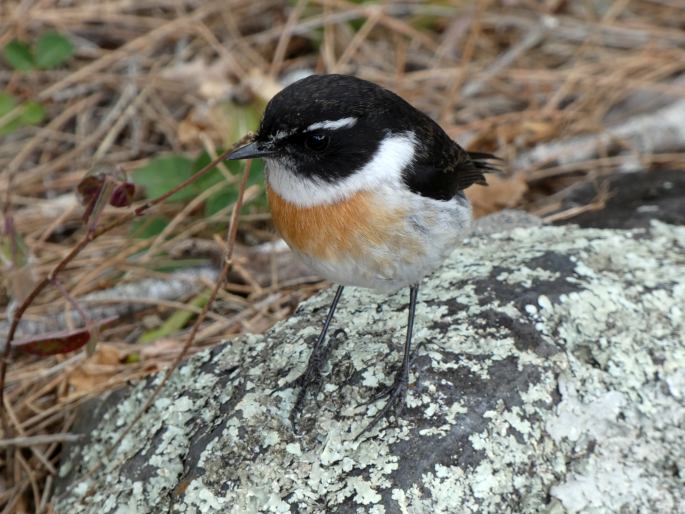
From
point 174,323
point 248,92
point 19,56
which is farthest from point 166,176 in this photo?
point 19,56

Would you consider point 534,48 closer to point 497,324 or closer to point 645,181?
point 645,181

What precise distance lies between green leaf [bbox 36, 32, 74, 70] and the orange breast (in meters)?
2.79

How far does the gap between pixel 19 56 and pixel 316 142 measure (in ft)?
9.65

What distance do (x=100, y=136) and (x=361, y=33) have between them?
1984mm

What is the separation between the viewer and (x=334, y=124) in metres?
2.83

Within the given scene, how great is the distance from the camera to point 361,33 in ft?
19.7

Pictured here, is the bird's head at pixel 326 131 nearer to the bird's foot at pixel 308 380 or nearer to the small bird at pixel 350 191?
the small bird at pixel 350 191

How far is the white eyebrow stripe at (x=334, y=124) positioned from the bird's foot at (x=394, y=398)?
0.87 meters

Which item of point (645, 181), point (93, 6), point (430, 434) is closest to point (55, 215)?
point (93, 6)

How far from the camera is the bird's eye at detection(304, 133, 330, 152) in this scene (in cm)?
282

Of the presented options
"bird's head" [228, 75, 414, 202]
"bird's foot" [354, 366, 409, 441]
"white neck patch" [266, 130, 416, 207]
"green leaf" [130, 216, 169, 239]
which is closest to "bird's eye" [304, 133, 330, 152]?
"bird's head" [228, 75, 414, 202]

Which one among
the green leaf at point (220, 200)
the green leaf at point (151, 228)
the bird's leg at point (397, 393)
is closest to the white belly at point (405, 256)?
the bird's leg at point (397, 393)

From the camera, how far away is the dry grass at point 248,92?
14.3 feet

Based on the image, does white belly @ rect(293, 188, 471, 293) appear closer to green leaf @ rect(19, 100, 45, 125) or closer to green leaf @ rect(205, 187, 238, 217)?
green leaf @ rect(205, 187, 238, 217)
